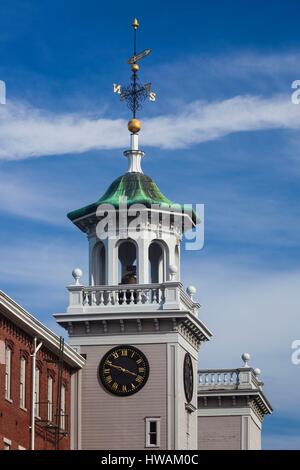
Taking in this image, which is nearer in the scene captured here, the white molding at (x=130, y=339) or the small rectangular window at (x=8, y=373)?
the small rectangular window at (x=8, y=373)

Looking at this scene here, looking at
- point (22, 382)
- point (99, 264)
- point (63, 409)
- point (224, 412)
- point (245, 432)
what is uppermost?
point (99, 264)

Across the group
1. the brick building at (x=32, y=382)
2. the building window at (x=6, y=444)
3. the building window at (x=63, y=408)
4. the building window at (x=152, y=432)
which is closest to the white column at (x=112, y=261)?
the brick building at (x=32, y=382)

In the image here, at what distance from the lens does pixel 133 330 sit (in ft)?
331

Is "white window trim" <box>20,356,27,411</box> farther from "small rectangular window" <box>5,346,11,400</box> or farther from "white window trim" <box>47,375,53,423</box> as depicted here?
"white window trim" <box>47,375,53,423</box>

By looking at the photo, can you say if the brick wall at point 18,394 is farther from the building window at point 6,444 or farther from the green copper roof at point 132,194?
the green copper roof at point 132,194

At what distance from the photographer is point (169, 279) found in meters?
102

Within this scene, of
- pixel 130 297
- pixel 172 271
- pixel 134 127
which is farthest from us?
pixel 134 127

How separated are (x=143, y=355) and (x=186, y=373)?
118 inches

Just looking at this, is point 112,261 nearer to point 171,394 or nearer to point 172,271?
point 172,271

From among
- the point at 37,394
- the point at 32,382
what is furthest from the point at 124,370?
the point at 32,382

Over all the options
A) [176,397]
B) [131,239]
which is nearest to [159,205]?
[131,239]

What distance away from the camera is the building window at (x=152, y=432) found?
99.1m

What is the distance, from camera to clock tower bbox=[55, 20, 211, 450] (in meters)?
99.7

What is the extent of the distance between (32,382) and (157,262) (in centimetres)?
1330
